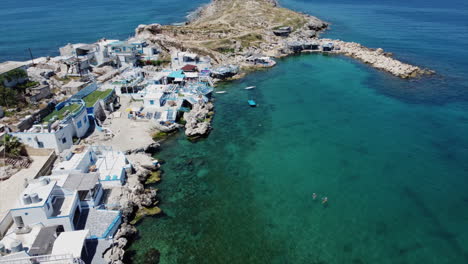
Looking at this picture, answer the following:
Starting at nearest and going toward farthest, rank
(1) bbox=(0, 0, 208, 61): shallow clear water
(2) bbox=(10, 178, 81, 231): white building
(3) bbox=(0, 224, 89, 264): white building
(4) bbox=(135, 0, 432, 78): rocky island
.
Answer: (3) bbox=(0, 224, 89, 264): white building
(2) bbox=(10, 178, 81, 231): white building
(4) bbox=(135, 0, 432, 78): rocky island
(1) bbox=(0, 0, 208, 61): shallow clear water

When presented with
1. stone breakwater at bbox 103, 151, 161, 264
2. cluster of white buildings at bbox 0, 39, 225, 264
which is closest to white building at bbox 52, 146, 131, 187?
cluster of white buildings at bbox 0, 39, 225, 264

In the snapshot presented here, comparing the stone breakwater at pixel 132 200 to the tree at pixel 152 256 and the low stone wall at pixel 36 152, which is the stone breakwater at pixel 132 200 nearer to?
the tree at pixel 152 256

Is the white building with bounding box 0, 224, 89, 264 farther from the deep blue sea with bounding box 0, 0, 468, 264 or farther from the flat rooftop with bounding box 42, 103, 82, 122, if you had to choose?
the flat rooftop with bounding box 42, 103, 82, 122

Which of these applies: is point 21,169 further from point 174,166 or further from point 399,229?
point 399,229

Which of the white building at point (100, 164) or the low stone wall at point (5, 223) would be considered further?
the white building at point (100, 164)

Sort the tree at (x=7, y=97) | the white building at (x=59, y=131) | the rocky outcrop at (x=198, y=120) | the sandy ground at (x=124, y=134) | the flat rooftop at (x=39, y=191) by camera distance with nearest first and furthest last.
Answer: the flat rooftop at (x=39, y=191)
the white building at (x=59, y=131)
the sandy ground at (x=124, y=134)
the tree at (x=7, y=97)
the rocky outcrop at (x=198, y=120)

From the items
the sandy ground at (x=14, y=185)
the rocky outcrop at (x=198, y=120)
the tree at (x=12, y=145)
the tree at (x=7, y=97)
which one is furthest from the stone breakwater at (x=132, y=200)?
the tree at (x=7, y=97)
